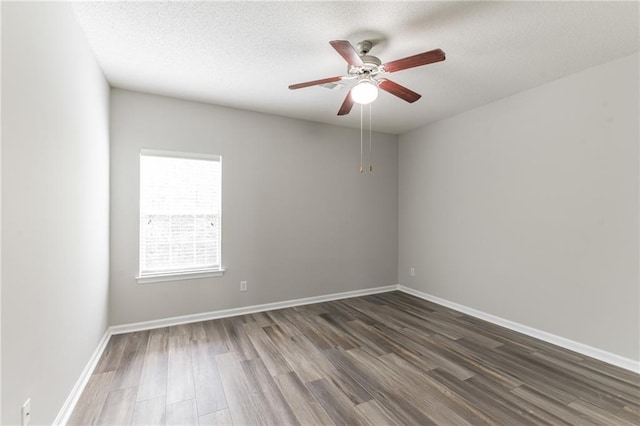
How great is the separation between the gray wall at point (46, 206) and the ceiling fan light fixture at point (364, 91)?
1950mm

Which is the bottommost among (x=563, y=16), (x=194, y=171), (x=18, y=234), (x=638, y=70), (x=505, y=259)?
(x=505, y=259)

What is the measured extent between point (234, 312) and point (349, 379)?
1981 millimetres

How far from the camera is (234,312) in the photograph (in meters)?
3.82

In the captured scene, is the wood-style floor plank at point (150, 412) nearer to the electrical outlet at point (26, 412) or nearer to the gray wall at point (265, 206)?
the electrical outlet at point (26, 412)

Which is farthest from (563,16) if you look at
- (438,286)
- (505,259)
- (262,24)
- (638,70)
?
(438,286)

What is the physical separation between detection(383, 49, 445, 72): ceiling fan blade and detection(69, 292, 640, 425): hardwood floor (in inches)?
93.1

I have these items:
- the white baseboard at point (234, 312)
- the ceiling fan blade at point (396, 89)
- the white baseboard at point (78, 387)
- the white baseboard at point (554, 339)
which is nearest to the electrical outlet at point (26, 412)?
the white baseboard at point (78, 387)

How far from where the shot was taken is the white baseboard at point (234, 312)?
3303 millimetres

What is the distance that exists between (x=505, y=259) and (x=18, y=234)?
4220mm

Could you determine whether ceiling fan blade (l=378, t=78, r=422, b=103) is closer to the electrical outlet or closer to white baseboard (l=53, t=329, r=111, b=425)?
the electrical outlet

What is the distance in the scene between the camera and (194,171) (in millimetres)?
3648

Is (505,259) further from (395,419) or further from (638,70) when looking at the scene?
(395,419)

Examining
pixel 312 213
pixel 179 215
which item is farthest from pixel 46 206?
pixel 312 213

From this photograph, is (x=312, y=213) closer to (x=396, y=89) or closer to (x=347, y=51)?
(x=396, y=89)
